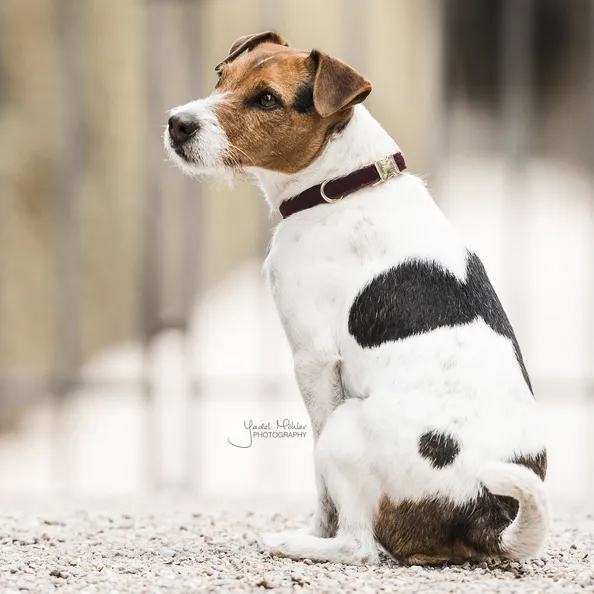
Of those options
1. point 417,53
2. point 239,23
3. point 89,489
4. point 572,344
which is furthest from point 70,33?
point 572,344

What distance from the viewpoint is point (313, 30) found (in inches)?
278

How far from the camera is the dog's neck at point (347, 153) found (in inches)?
144

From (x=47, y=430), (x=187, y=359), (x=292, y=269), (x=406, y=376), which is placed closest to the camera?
(x=406, y=376)

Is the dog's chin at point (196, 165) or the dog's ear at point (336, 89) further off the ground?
the dog's ear at point (336, 89)

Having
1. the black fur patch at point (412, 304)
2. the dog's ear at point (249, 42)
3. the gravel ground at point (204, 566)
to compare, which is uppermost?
the dog's ear at point (249, 42)

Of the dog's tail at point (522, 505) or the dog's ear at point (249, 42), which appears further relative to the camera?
the dog's ear at point (249, 42)

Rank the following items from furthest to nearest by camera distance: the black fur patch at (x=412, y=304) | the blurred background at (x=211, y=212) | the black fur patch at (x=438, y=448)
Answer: the blurred background at (x=211, y=212), the black fur patch at (x=412, y=304), the black fur patch at (x=438, y=448)

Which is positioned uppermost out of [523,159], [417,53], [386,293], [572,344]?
[417,53]

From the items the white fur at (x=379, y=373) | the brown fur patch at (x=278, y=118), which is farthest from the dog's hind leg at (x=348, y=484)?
the brown fur patch at (x=278, y=118)

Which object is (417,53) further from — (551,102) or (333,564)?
(333,564)

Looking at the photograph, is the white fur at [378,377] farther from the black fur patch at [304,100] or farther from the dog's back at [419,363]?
the black fur patch at [304,100]

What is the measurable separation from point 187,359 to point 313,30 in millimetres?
2410

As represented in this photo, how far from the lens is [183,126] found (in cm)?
363

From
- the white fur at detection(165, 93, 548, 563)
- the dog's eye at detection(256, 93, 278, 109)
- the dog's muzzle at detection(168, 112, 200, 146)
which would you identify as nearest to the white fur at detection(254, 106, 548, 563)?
the white fur at detection(165, 93, 548, 563)
